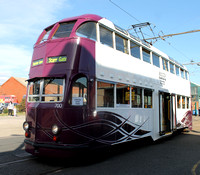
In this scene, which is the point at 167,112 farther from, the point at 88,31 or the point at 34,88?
the point at 34,88

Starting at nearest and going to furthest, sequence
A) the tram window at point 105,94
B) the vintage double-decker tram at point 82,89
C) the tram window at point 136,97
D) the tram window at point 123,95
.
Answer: the vintage double-decker tram at point 82,89 < the tram window at point 105,94 < the tram window at point 123,95 < the tram window at point 136,97

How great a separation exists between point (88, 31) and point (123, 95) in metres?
2.39

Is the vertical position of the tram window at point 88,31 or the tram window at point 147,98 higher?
the tram window at point 88,31

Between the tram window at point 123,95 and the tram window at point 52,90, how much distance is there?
2.00m

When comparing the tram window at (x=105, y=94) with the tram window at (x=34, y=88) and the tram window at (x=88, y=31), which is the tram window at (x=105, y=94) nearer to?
the tram window at (x=88, y=31)

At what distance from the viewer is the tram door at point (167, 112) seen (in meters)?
10.4

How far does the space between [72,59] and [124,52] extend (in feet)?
8.10

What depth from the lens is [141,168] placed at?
578cm

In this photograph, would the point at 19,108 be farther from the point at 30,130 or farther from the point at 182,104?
the point at 30,130

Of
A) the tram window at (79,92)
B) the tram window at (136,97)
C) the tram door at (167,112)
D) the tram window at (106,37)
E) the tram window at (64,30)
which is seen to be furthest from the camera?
the tram door at (167,112)

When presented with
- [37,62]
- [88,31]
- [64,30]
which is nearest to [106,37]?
[88,31]

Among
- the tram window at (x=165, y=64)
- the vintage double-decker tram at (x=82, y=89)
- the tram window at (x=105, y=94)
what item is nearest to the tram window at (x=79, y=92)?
the vintage double-decker tram at (x=82, y=89)

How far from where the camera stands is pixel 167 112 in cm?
1137

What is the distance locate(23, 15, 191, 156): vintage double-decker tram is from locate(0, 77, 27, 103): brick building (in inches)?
2069
